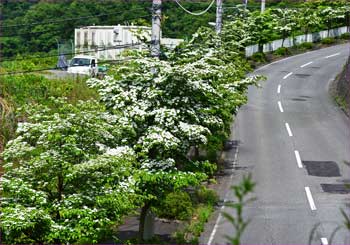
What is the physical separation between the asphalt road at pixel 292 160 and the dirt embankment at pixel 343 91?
1.46 feet

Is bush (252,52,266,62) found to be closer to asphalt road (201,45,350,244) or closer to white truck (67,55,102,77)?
asphalt road (201,45,350,244)

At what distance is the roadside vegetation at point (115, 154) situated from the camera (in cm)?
834

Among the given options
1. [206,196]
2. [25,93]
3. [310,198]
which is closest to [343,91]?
[310,198]

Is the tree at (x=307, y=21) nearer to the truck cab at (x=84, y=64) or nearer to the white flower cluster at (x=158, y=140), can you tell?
the truck cab at (x=84, y=64)

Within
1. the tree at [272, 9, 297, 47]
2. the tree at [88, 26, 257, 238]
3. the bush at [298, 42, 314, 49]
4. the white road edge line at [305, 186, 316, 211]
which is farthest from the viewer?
the bush at [298, 42, 314, 49]

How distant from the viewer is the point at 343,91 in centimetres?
3011

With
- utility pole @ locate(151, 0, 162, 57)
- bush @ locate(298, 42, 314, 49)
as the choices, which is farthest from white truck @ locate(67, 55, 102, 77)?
bush @ locate(298, 42, 314, 49)

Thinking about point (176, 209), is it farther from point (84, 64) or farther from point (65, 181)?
point (84, 64)

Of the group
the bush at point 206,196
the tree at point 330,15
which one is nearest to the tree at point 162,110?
the bush at point 206,196

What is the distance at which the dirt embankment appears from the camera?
2817 centimetres

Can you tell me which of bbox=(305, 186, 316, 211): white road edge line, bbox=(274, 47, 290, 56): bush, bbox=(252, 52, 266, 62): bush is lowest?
bbox=(305, 186, 316, 211): white road edge line

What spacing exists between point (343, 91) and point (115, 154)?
931 inches

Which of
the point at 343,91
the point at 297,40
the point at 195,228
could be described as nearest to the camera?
the point at 195,228

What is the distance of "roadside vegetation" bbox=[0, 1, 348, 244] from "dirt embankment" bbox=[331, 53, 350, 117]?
48.0 feet
